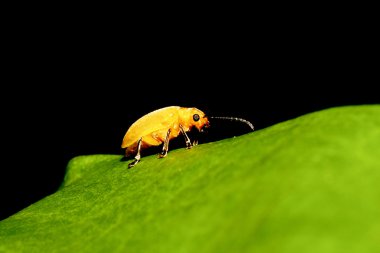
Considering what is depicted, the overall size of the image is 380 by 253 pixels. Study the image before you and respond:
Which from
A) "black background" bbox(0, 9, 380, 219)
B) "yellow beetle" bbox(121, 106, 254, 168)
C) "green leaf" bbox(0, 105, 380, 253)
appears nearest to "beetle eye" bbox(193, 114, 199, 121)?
"yellow beetle" bbox(121, 106, 254, 168)

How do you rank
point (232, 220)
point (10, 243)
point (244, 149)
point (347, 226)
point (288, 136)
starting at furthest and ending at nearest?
point (10, 243)
point (244, 149)
point (288, 136)
point (232, 220)
point (347, 226)

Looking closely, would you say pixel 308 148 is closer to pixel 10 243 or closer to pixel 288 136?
pixel 288 136

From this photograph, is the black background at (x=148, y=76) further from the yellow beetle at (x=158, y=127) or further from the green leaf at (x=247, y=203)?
the green leaf at (x=247, y=203)

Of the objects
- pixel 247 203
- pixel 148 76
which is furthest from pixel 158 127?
pixel 148 76

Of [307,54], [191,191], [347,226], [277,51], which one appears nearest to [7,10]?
[277,51]

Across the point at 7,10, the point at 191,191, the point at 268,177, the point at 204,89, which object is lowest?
the point at 204,89

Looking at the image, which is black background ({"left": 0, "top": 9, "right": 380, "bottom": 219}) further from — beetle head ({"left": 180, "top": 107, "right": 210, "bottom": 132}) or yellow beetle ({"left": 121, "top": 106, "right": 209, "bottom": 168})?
yellow beetle ({"left": 121, "top": 106, "right": 209, "bottom": 168})
